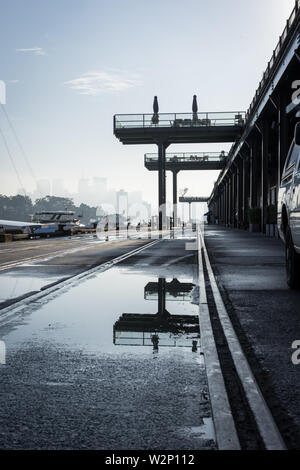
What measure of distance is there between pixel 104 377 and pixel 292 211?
509cm

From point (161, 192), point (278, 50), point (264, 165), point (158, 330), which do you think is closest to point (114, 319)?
point (158, 330)

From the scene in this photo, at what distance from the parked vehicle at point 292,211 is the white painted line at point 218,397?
2733mm

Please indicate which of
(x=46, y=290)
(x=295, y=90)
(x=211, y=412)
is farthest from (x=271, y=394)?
(x=295, y=90)

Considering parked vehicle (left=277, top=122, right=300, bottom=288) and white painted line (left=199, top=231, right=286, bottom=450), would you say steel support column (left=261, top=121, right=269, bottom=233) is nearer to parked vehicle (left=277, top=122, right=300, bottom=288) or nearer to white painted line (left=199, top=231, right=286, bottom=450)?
parked vehicle (left=277, top=122, right=300, bottom=288)

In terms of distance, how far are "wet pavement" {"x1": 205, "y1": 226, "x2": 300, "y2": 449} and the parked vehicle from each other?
1.39 ft

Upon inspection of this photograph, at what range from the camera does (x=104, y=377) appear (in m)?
4.32

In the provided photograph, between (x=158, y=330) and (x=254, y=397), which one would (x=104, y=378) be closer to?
(x=254, y=397)

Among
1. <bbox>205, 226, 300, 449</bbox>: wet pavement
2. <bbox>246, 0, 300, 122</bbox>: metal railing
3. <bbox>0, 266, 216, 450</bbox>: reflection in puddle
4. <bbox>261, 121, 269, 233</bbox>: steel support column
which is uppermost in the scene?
<bbox>246, 0, 300, 122</bbox>: metal railing

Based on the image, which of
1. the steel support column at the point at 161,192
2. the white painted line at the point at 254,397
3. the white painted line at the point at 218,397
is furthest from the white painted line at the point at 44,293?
the steel support column at the point at 161,192

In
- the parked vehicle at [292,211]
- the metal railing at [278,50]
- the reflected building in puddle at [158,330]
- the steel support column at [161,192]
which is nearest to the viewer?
the reflected building in puddle at [158,330]

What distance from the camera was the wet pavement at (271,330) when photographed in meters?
3.65

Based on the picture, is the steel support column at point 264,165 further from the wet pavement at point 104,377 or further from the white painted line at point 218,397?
the white painted line at point 218,397

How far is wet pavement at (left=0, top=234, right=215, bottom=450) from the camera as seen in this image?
3.14 m

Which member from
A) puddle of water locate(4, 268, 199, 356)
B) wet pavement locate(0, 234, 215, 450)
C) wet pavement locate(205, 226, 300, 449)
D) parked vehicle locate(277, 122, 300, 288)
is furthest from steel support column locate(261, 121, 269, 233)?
wet pavement locate(0, 234, 215, 450)
